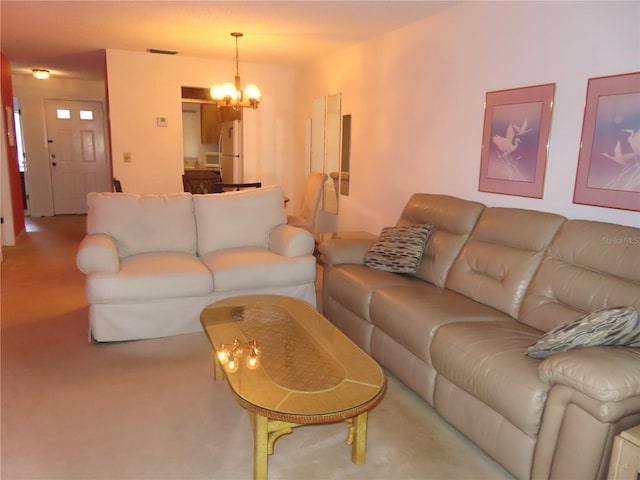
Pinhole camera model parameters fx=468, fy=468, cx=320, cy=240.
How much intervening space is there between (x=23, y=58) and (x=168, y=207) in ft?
14.0

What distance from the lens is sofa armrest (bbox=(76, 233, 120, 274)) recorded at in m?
2.99

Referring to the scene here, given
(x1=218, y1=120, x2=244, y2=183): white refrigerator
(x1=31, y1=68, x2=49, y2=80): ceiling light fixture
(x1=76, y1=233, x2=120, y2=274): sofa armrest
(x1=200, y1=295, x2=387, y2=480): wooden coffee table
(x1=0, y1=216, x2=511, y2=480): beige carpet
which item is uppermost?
(x1=31, y1=68, x2=49, y2=80): ceiling light fixture

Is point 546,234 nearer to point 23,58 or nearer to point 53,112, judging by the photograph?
point 23,58

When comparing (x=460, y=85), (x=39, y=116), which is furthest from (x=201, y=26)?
(x=39, y=116)

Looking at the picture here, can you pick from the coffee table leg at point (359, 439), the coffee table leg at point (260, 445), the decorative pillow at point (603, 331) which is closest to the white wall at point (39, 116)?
the coffee table leg at point (260, 445)

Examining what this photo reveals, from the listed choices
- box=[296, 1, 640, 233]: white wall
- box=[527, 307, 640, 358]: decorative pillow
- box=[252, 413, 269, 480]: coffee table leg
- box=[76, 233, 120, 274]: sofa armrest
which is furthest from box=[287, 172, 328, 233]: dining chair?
box=[527, 307, 640, 358]: decorative pillow

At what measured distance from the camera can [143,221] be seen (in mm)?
3518

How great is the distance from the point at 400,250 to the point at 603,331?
162 cm

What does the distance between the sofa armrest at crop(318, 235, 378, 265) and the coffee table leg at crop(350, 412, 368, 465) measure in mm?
1530

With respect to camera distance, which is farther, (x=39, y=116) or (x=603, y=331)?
(x=39, y=116)

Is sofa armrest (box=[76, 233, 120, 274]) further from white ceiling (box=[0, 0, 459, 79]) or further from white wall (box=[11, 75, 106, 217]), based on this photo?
white wall (box=[11, 75, 106, 217])

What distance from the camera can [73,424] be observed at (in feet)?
7.10

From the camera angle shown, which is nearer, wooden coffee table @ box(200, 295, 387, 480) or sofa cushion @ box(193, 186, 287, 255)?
wooden coffee table @ box(200, 295, 387, 480)

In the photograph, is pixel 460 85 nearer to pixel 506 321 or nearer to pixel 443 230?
pixel 443 230
